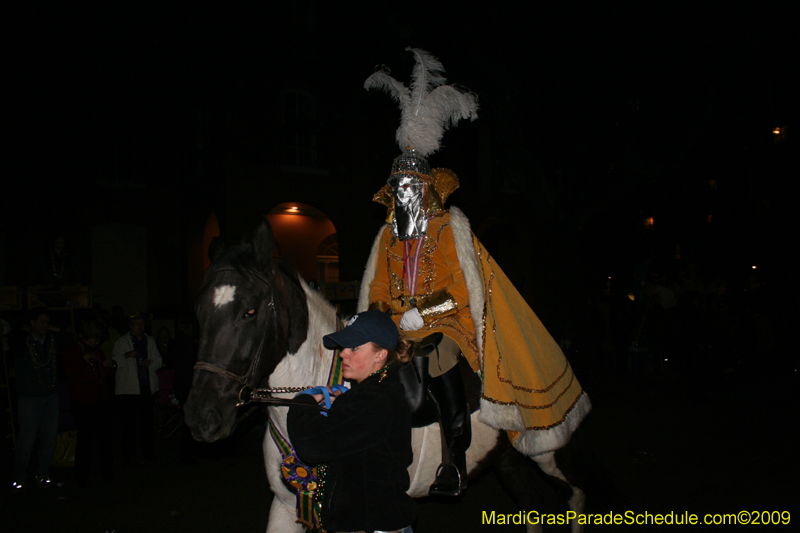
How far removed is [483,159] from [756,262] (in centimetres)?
2140

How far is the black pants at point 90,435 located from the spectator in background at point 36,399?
0.36 m

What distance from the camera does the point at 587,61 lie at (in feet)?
37.0

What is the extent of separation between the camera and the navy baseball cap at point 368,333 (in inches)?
97.1

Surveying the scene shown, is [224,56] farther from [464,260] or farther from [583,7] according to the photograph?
[464,260]

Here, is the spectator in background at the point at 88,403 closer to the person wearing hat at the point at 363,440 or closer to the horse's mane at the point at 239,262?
the horse's mane at the point at 239,262

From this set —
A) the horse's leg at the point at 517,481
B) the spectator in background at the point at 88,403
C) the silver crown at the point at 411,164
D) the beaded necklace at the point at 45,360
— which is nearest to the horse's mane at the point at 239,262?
the silver crown at the point at 411,164

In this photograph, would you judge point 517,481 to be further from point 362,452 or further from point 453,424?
point 362,452

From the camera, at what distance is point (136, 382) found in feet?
24.0

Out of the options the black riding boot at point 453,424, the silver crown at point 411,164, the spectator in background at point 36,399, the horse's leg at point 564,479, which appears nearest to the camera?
the black riding boot at point 453,424

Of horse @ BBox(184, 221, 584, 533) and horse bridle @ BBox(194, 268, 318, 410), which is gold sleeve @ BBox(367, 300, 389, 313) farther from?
horse bridle @ BBox(194, 268, 318, 410)

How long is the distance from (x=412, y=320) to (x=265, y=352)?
967 millimetres

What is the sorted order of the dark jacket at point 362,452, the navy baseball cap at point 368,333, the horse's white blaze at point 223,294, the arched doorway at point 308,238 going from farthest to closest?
the arched doorway at point 308,238
the horse's white blaze at point 223,294
the navy baseball cap at point 368,333
the dark jacket at point 362,452

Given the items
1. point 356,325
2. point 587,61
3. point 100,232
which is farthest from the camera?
point 100,232

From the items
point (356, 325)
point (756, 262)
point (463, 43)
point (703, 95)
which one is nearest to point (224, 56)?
point (463, 43)
